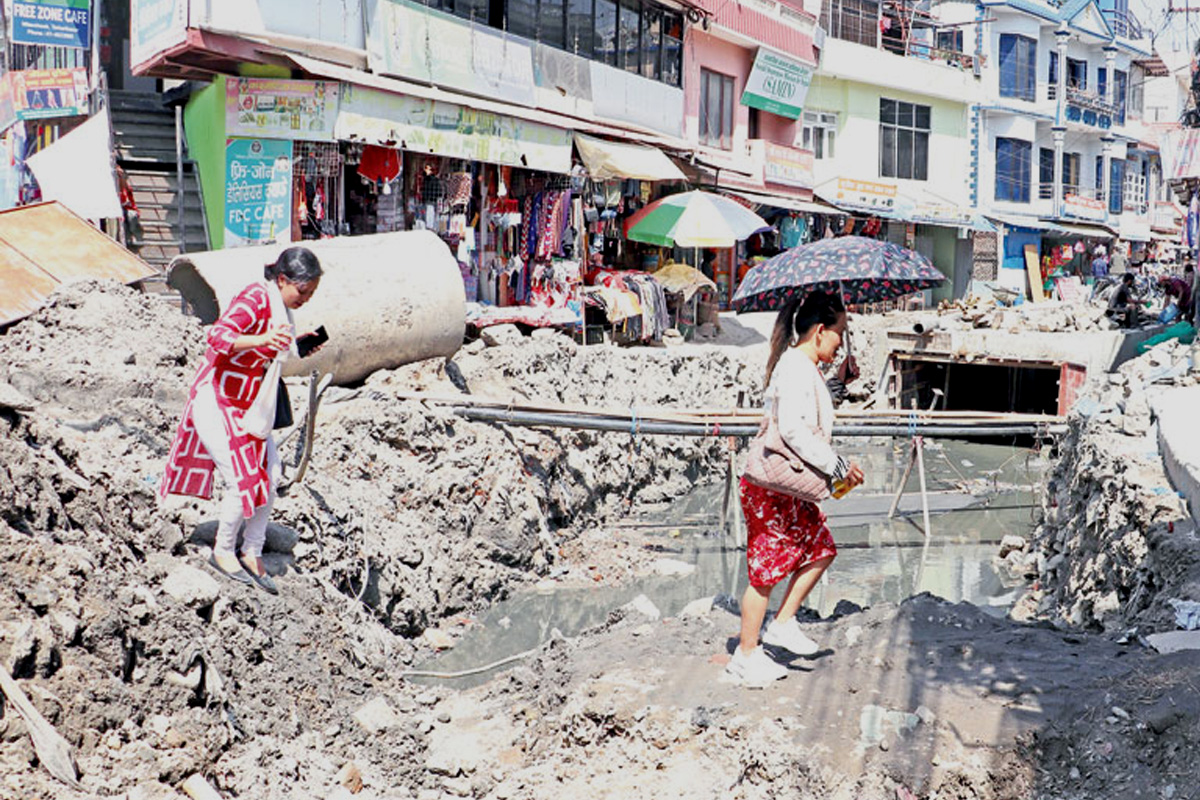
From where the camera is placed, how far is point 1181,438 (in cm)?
860

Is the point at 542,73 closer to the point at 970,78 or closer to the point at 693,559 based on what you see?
the point at 693,559

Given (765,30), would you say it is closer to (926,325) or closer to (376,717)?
(926,325)

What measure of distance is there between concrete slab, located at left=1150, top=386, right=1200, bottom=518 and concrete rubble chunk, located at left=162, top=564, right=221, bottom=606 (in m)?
5.53

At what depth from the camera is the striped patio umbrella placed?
763 inches

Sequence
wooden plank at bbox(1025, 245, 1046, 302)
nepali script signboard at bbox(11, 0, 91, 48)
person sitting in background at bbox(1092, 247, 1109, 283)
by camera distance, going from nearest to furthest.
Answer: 1. nepali script signboard at bbox(11, 0, 91, 48)
2. wooden plank at bbox(1025, 245, 1046, 302)
3. person sitting in background at bbox(1092, 247, 1109, 283)

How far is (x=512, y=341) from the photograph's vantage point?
13992 mm

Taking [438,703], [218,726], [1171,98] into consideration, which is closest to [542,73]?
[438,703]

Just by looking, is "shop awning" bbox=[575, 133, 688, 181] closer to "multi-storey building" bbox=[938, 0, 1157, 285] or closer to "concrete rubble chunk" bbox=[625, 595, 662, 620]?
"concrete rubble chunk" bbox=[625, 595, 662, 620]

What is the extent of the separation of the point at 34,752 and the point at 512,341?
10057 millimetres

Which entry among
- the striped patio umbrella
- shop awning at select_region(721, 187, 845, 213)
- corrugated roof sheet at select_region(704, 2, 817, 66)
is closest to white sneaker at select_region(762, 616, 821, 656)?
the striped patio umbrella

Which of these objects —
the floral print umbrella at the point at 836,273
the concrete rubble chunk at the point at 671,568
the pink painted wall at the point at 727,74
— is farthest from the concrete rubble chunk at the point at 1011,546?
the pink painted wall at the point at 727,74

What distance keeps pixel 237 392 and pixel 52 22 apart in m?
10.0

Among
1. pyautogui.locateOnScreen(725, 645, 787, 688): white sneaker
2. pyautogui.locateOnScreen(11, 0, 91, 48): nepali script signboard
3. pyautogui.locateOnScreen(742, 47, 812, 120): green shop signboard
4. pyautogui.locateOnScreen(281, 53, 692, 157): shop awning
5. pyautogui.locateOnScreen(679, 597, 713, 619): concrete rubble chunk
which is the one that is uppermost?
pyautogui.locateOnScreen(742, 47, 812, 120): green shop signboard

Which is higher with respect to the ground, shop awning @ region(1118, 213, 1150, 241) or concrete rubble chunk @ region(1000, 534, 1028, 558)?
shop awning @ region(1118, 213, 1150, 241)
